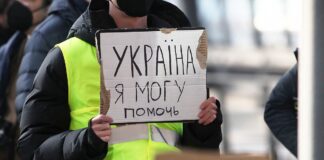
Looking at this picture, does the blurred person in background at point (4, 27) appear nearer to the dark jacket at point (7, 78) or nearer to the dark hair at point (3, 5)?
the dark hair at point (3, 5)

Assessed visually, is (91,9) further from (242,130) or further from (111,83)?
(242,130)

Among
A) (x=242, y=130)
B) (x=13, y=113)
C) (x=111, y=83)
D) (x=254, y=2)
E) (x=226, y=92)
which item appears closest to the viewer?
(x=111, y=83)

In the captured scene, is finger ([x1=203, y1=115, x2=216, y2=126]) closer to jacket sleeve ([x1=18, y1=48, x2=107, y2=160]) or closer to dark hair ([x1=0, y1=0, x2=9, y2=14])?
jacket sleeve ([x1=18, y1=48, x2=107, y2=160])

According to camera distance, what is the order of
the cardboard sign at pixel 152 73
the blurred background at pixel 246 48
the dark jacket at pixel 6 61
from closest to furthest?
the cardboard sign at pixel 152 73 → the dark jacket at pixel 6 61 → the blurred background at pixel 246 48

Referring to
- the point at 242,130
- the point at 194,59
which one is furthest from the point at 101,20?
the point at 242,130

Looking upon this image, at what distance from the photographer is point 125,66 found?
4.66 meters

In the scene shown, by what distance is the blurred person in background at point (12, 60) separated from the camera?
6.81 m

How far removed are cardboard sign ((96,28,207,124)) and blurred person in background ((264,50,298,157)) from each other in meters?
1.73

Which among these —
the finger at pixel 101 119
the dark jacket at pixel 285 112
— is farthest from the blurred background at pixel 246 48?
the finger at pixel 101 119

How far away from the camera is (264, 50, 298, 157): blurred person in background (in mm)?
6402

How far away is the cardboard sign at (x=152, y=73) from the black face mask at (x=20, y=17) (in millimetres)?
2190

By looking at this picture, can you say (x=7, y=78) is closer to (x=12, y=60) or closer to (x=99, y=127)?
(x=12, y=60)

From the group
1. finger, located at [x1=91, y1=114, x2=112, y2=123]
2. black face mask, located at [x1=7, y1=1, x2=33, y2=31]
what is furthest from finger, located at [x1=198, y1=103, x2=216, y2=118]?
black face mask, located at [x1=7, y1=1, x2=33, y2=31]

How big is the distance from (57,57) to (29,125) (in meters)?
0.28
